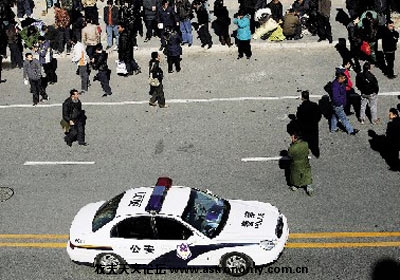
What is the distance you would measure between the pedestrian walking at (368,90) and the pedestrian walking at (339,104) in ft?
2.07

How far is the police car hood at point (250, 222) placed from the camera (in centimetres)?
1234

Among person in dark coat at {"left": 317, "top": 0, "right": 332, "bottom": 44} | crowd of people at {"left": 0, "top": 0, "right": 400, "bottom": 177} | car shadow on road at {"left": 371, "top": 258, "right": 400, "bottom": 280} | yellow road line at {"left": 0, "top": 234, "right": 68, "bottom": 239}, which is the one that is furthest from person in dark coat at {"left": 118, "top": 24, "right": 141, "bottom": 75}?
car shadow on road at {"left": 371, "top": 258, "right": 400, "bottom": 280}

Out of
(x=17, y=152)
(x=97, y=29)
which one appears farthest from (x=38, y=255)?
(x=97, y=29)

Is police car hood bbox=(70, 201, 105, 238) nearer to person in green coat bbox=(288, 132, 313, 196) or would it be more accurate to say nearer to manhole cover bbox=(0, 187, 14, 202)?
manhole cover bbox=(0, 187, 14, 202)

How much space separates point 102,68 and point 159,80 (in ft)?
6.92

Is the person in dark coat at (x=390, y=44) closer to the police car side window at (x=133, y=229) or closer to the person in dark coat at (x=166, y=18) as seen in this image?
the person in dark coat at (x=166, y=18)

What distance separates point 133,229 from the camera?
1248 centimetres

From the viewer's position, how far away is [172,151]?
56.5ft

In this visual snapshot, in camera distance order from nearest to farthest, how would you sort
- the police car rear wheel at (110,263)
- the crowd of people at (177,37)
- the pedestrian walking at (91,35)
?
1. the police car rear wheel at (110,263)
2. the crowd of people at (177,37)
3. the pedestrian walking at (91,35)

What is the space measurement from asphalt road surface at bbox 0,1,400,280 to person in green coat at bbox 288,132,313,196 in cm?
36

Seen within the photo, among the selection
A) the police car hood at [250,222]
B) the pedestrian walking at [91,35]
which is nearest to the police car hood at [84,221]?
the police car hood at [250,222]

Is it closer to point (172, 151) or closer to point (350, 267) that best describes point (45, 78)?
point (172, 151)

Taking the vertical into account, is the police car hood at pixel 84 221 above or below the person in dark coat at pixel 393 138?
below

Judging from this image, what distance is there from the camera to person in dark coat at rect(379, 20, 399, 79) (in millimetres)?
19906
